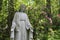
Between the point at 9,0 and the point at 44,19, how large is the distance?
7.91ft

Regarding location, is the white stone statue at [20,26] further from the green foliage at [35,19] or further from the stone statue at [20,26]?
the green foliage at [35,19]

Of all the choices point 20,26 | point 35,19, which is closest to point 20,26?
point 20,26

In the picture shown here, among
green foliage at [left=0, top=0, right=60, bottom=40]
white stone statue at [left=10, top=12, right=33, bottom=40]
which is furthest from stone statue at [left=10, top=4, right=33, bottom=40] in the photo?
green foliage at [left=0, top=0, right=60, bottom=40]

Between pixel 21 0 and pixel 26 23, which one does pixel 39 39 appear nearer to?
pixel 21 0

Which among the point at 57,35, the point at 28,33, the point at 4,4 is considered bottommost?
the point at 57,35

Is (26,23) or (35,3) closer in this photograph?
(26,23)

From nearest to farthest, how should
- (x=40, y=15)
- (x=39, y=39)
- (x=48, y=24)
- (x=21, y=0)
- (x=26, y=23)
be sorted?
(x=26, y=23) < (x=21, y=0) < (x=39, y=39) < (x=40, y=15) < (x=48, y=24)

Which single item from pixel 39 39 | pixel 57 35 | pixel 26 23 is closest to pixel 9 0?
pixel 39 39

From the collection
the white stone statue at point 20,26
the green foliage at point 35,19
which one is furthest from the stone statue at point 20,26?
the green foliage at point 35,19

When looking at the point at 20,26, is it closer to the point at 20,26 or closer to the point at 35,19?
the point at 20,26

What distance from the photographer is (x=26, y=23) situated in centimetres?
688

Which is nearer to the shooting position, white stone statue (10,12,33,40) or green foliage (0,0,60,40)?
white stone statue (10,12,33,40)

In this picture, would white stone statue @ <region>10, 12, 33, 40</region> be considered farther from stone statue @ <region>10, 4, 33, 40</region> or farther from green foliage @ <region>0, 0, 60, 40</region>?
green foliage @ <region>0, 0, 60, 40</region>

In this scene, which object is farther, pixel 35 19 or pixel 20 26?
pixel 35 19
